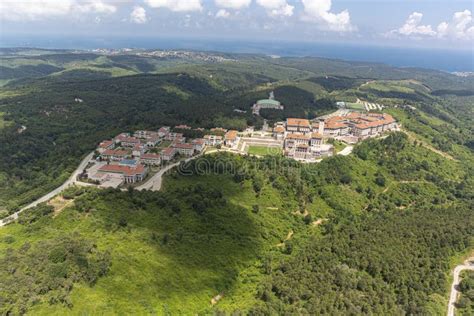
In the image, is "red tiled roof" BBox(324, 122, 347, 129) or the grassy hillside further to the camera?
"red tiled roof" BBox(324, 122, 347, 129)

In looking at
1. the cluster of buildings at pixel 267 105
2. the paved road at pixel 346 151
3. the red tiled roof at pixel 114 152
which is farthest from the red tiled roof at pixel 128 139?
the cluster of buildings at pixel 267 105

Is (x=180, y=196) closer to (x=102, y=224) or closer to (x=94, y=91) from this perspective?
(x=102, y=224)

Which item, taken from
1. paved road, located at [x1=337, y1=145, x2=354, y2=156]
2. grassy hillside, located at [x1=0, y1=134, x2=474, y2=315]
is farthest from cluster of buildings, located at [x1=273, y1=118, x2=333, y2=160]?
grassy hillside, located at [x1=0, y1=134, x2=474, y2=315]

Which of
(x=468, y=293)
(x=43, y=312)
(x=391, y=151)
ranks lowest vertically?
(x=468, y=293)

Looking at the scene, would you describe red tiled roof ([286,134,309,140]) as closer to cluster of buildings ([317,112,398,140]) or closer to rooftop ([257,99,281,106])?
cluster of buildings ([317,112,398,140])

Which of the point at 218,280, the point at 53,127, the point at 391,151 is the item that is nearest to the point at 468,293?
the point at 218,280

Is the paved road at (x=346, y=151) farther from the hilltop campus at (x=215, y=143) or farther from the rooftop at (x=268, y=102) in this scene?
the rooftop at (x=268, y=102)
